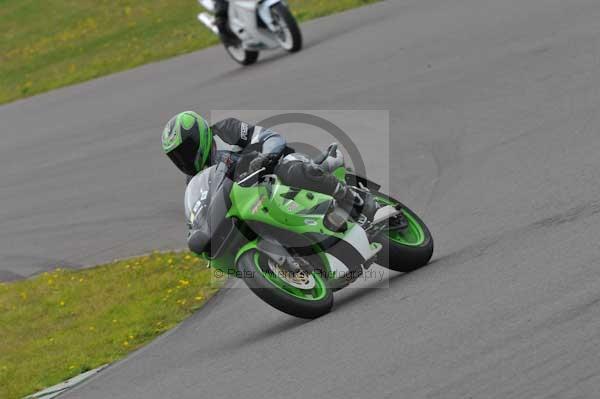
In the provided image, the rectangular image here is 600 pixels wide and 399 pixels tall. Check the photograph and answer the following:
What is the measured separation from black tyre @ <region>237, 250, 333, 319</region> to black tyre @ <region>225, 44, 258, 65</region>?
36.8 ft

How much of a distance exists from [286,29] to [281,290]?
10924 mm

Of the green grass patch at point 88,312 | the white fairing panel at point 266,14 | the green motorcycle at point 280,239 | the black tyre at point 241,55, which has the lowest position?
the black tyre at point 241,55

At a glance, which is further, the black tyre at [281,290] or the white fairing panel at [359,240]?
the white fairing panel at [359,240]

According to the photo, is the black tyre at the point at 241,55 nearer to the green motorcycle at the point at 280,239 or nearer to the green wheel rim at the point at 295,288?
the green motorcycle at the point at 280,239

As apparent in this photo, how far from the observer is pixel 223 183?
762 cm

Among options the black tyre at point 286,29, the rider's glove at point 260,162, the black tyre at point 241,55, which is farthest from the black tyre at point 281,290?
the black tyre at point 241,55

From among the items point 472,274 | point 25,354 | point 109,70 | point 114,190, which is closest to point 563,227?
point 472,274

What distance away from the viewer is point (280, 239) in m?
7.64

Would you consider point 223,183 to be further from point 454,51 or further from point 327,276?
point 454,51

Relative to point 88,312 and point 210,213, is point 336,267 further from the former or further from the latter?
point 88,312

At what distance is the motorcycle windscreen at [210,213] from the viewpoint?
7.51m

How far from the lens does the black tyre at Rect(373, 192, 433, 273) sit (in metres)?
8.08

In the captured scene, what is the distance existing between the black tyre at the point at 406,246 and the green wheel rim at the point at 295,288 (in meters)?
0.52

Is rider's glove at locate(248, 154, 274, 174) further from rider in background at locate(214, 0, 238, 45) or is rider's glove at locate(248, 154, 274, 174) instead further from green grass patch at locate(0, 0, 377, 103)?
green grass patch at locate(0, 0, 377, 103)
